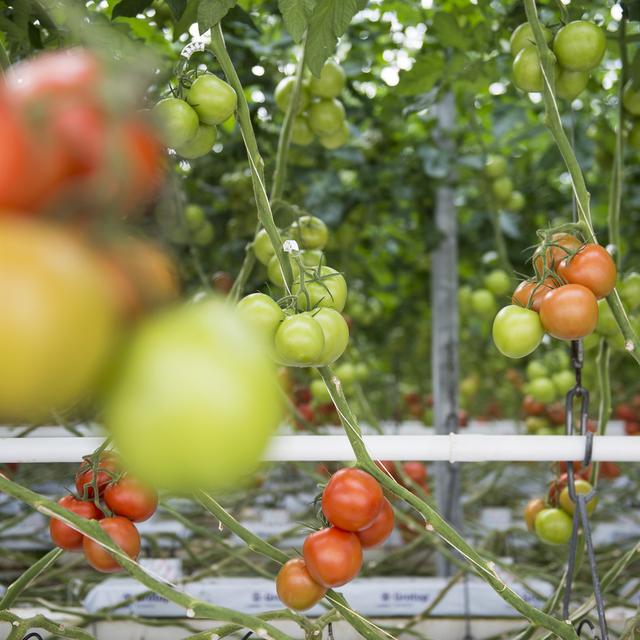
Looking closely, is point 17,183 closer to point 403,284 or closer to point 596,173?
point 596,173

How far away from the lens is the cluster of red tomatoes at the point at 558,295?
785 mm

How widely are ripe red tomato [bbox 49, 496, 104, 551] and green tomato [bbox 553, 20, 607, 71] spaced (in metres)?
0.76

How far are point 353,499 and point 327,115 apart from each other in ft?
2.26

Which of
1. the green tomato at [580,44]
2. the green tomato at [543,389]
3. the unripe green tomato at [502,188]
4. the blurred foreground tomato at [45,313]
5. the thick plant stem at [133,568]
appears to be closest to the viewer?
the blurred foreground tomato at [45,313]

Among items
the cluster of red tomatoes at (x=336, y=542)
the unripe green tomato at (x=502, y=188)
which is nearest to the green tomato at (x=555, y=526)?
the cluster of red tomatoes at (x=336, y=542)

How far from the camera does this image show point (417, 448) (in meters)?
0.70

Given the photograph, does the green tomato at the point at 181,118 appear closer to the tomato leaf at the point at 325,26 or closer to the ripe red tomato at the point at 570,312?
the tomato leaf at the point at 325,26

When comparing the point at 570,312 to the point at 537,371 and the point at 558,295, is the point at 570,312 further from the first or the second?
the point at 537,371

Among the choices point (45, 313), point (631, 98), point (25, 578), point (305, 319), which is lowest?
point (45, 313)

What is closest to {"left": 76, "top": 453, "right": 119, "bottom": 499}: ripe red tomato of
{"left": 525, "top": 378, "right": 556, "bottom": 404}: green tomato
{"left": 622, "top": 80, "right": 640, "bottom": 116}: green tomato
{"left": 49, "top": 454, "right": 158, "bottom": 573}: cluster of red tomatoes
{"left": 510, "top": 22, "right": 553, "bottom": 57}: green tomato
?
{"left": 49, "top": 454, "right": 158, "bottom": 573}: cluster of red tomatoes

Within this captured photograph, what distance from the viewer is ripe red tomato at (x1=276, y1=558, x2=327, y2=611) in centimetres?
75

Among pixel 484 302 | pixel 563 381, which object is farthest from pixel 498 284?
pixel 563 381

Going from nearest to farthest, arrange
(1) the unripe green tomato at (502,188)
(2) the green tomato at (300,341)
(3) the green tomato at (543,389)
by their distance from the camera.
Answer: (2) the green tomato at (300,341), (3) the green tomato at (543,389), (1) the unripe green tomato at (502,188)

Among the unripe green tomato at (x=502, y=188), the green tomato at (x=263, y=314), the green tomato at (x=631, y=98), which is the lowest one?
the green tomato at (x=263, y=314)
